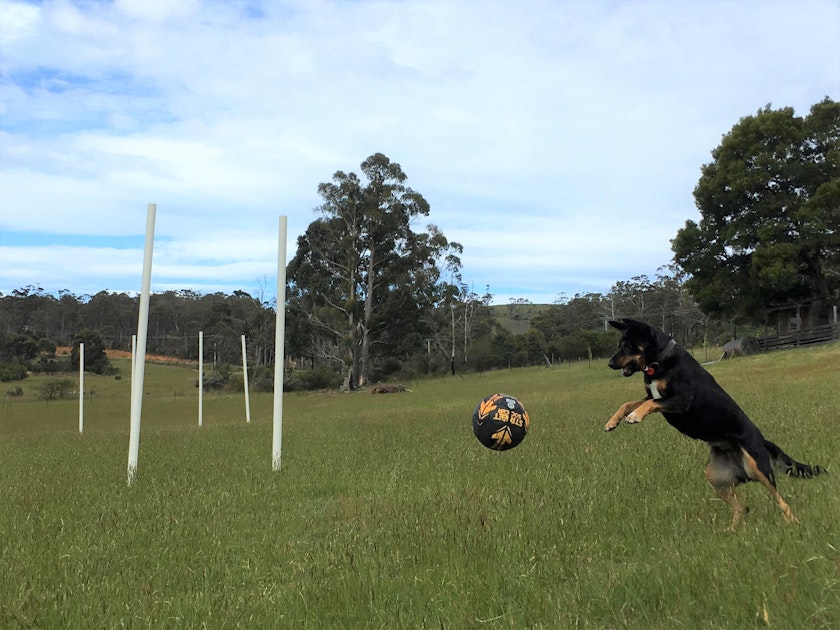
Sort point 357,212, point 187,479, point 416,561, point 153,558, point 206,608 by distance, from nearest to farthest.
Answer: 1. point 206,608
2. point 416,561
3. point 153,558
4. point 187,479
5. point 357,212

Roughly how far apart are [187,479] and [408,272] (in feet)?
156

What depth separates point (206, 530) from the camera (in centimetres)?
614

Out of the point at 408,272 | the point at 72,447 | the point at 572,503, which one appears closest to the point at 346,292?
the point at 408,272

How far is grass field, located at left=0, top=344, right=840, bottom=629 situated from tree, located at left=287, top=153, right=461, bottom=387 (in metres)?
43.9

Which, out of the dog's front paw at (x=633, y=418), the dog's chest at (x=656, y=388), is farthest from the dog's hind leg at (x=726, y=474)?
the dog's front paw at (x=633, y=418)

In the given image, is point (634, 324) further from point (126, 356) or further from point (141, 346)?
point (126, 356)

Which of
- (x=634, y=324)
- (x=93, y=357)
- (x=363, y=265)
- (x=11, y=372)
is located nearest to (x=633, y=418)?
(x=634, y=324)

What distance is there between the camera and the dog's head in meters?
5.35

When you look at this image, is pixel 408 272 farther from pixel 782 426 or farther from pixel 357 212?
pixel 782 426

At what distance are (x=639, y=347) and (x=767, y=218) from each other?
4127cm

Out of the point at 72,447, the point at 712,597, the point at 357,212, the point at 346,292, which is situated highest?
the point at 357,212

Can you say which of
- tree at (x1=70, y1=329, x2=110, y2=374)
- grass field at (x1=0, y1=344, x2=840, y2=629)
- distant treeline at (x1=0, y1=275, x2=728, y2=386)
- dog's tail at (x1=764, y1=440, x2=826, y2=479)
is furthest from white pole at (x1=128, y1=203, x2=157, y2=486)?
tree at (x1=70, y1=329, x2=110, y2=374)

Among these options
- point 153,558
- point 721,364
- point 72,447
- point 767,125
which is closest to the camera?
point 153,558

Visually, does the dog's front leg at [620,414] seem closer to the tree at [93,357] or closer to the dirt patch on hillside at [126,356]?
the tree at [93,357]
